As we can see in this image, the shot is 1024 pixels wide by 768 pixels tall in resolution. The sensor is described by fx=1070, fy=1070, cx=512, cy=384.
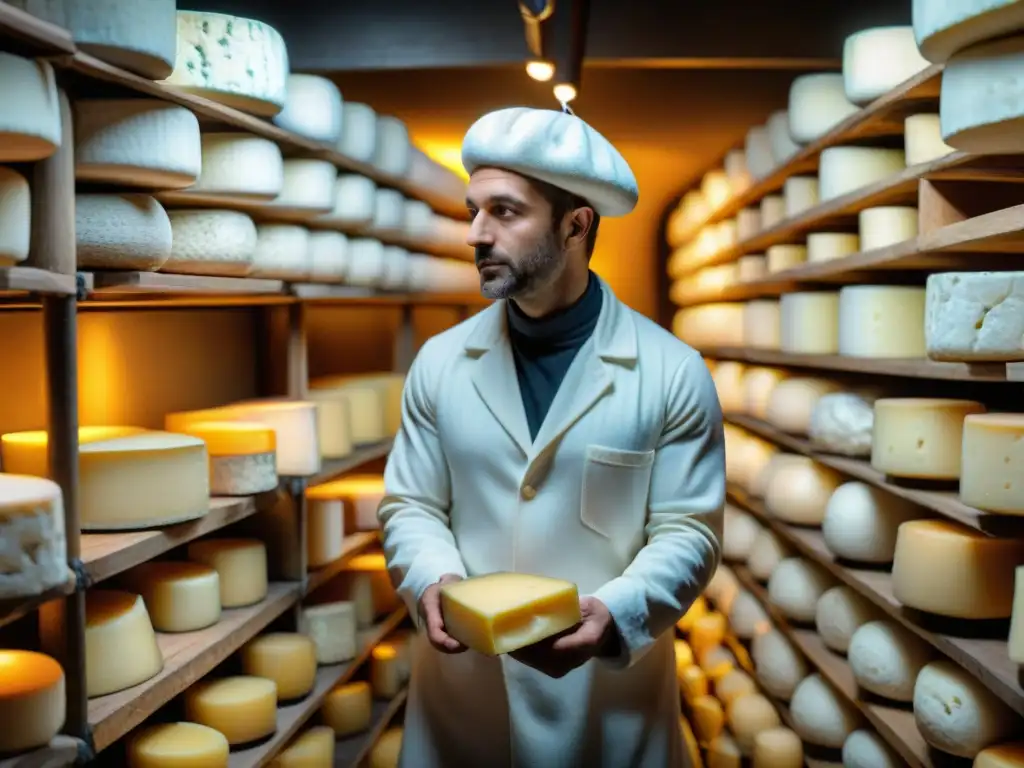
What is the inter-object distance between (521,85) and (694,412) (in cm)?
238

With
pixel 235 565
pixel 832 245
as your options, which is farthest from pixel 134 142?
pixel 832 245

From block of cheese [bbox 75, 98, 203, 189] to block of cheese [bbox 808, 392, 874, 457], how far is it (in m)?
1.71

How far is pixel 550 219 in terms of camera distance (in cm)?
170

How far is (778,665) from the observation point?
324cm

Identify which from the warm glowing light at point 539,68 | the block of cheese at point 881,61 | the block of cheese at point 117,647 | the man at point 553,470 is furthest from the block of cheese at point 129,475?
the block of cheese at point 881,61

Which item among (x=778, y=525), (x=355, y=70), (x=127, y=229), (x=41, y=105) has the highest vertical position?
(x=355, y=70)

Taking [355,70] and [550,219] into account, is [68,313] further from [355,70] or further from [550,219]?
[355,70]

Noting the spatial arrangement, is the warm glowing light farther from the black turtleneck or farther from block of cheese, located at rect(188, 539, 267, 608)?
block of cheese, located at rect(188, 539, 267, 608)

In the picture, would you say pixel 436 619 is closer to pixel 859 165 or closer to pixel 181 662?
pixel 181 662

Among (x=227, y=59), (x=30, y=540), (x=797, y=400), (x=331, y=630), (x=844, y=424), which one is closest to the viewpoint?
(x=30, y=540)

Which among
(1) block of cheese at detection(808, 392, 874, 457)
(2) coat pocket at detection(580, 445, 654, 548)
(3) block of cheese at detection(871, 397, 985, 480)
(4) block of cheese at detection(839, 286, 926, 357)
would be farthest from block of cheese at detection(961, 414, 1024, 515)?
(1) block of cheese at detection(808, 392, 874, 457)

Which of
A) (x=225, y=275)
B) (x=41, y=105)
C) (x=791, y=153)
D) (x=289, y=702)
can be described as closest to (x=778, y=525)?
(x=791, y=153)

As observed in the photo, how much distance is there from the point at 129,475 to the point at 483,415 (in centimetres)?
63

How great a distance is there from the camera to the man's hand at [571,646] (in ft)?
4.89
